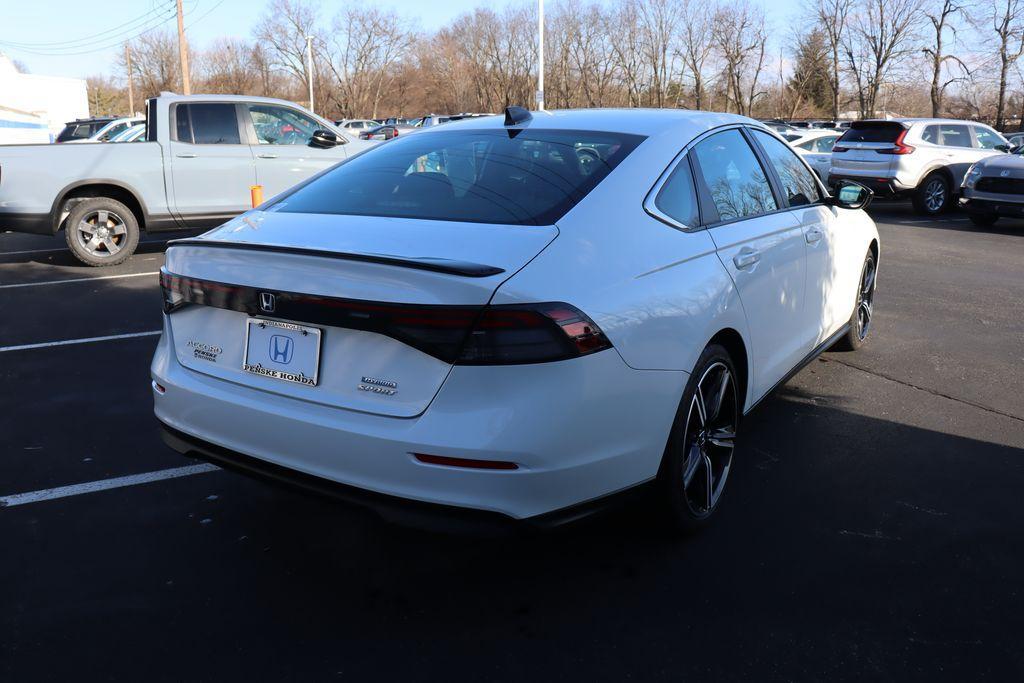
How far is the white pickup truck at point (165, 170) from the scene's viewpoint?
9.72 m

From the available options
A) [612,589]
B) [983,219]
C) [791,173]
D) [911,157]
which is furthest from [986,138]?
[612,589]

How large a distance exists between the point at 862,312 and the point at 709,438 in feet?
10.5

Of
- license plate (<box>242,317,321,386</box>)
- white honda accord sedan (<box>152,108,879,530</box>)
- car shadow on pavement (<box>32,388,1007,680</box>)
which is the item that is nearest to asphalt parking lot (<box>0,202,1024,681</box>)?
car shadow on pavement (<box>32,388,1007,680</box>)

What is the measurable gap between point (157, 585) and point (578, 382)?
1.70m

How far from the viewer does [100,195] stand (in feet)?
33.3

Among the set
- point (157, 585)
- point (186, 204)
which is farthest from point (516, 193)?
point (186, 204)

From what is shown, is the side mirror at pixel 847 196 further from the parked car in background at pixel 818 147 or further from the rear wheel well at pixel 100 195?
the parked car in background at pixel 818 147

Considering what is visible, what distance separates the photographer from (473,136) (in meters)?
3.75

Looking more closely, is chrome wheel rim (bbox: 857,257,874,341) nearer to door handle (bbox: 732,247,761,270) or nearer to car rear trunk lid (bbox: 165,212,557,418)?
door handle (bbox: 732,247,761,270)

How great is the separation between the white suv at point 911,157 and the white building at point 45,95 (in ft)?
140

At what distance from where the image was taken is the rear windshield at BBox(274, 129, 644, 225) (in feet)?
9.89

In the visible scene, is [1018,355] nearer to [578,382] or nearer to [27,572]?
[578,382]

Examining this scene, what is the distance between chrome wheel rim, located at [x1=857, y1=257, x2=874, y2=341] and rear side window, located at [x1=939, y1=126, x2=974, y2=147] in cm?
1185

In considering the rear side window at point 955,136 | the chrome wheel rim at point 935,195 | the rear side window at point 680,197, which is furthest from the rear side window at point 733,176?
the rear side window at point 955,136
